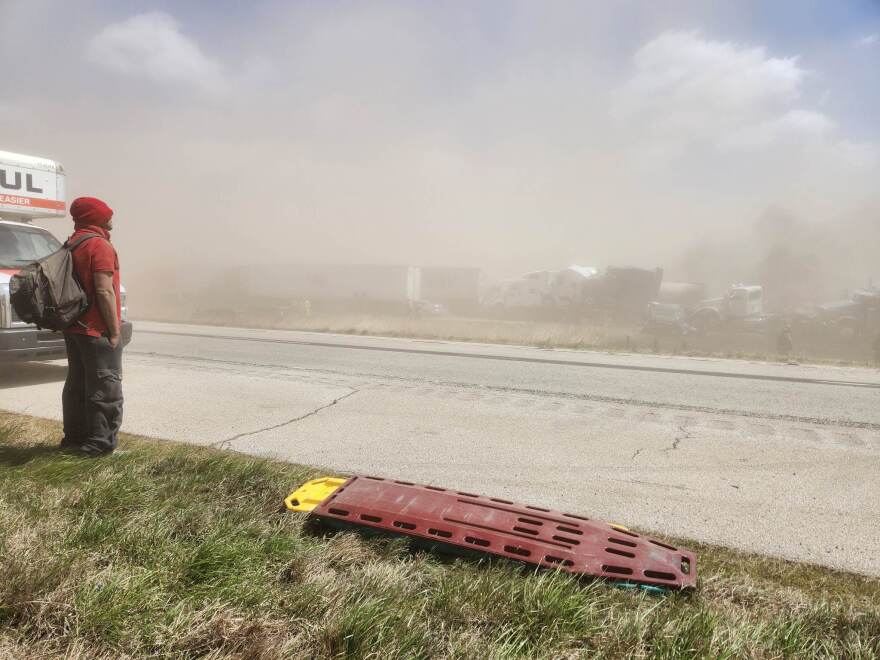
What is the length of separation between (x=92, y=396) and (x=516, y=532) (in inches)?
120

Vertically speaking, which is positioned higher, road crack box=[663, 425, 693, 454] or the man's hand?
the man's hand

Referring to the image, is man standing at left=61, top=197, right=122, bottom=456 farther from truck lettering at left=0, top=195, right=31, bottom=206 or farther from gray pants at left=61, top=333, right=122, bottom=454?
truck lettering at left=0, top=195, right=31, bottom=206

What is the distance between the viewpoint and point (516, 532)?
3047 millimetres

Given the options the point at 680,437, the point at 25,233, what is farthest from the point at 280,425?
the point at 25,233

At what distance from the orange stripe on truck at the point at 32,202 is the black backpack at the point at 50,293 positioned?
569 centimetres

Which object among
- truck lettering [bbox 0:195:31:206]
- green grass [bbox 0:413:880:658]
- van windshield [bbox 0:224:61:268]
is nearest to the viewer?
green grass [bbox 0:413:880:658]

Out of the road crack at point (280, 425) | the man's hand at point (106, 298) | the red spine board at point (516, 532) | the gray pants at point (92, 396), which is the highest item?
the man's hand at point (106, 298)

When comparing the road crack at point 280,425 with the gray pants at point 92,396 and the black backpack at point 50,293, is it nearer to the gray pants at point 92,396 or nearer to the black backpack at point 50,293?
the gray pants at point 92,396

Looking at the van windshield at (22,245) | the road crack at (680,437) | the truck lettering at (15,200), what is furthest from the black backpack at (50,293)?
the truck lettering at (15,200)

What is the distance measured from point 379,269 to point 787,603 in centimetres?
2718

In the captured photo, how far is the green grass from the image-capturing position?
2.03 metres

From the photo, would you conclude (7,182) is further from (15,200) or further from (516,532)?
(516,532)

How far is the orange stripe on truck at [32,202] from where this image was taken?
8664 mm

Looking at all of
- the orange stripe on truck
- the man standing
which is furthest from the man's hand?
the orange stripe on truck
